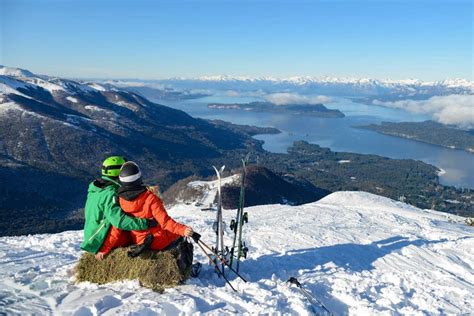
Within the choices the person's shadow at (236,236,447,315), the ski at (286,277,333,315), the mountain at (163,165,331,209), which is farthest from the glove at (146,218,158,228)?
the mountain at (163,165,331,209)

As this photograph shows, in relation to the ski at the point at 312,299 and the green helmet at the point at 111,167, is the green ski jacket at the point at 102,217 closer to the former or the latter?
the green helmet at the point at 111,167

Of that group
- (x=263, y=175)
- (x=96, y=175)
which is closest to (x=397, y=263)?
(x=263, y=175)

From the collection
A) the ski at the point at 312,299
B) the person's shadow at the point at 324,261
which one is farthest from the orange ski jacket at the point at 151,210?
the ski at the point at 312,299

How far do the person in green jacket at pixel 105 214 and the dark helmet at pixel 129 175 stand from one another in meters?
0.38

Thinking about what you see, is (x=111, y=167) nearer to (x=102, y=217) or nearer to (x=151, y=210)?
(x=102, y=217)

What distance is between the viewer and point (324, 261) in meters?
10.8

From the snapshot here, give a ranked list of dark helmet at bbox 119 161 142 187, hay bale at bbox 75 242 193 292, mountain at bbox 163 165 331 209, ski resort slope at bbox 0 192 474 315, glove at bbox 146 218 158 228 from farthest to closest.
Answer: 1. mountain at bbox 163 165 331 209
2. hay bale at bbox 75 242 193 292
3. glove at bbox 146 218 158 228
4. dark helmet at bbox 119 161 142 187
5. ski resort slope at bbox 0 192 474 315

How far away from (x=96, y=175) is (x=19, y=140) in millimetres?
41909

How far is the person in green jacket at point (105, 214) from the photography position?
7477mm

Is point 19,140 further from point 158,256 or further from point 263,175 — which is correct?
point 158,256

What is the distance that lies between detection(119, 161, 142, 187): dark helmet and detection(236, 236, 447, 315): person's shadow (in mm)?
3294

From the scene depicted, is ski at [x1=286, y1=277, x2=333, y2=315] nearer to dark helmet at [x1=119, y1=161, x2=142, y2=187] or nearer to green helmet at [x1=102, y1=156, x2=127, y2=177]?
dark helmet at [x1=119, y1=161, x2=142, y2=187]

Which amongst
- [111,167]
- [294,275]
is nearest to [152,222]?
[111,167]

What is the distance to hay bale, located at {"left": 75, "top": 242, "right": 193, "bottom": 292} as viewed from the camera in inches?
303
